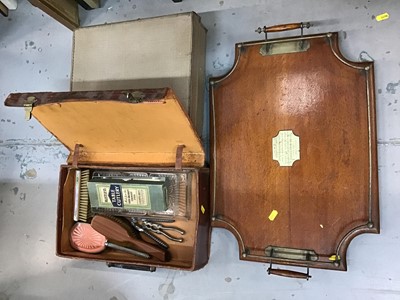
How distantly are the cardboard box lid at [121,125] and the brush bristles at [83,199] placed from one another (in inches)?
2.1

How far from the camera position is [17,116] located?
162cm

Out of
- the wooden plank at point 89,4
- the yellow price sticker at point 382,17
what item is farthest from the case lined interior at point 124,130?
the yellow price sticker at point 382,17

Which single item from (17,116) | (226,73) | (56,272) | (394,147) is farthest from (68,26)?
(394,147)

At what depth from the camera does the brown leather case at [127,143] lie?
1128mm

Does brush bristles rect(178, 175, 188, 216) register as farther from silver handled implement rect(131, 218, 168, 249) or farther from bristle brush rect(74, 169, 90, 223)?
bristle brush rect(74, 169, 90, 223)

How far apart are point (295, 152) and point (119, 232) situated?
1.98 ft

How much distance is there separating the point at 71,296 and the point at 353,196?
1.03 m

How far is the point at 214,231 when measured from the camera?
1332mm

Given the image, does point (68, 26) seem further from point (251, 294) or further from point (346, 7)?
point (251, 294)

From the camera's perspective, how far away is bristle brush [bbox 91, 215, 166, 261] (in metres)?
1.31

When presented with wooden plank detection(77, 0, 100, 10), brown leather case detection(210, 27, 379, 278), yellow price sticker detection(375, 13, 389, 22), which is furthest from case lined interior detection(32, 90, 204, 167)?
yellow price sticker detection(375, 13, 389, 22)

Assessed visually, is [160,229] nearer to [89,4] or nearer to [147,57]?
[147,57]

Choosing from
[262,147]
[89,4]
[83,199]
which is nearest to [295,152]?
[262,147]

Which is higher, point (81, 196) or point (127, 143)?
point (127, 143)
